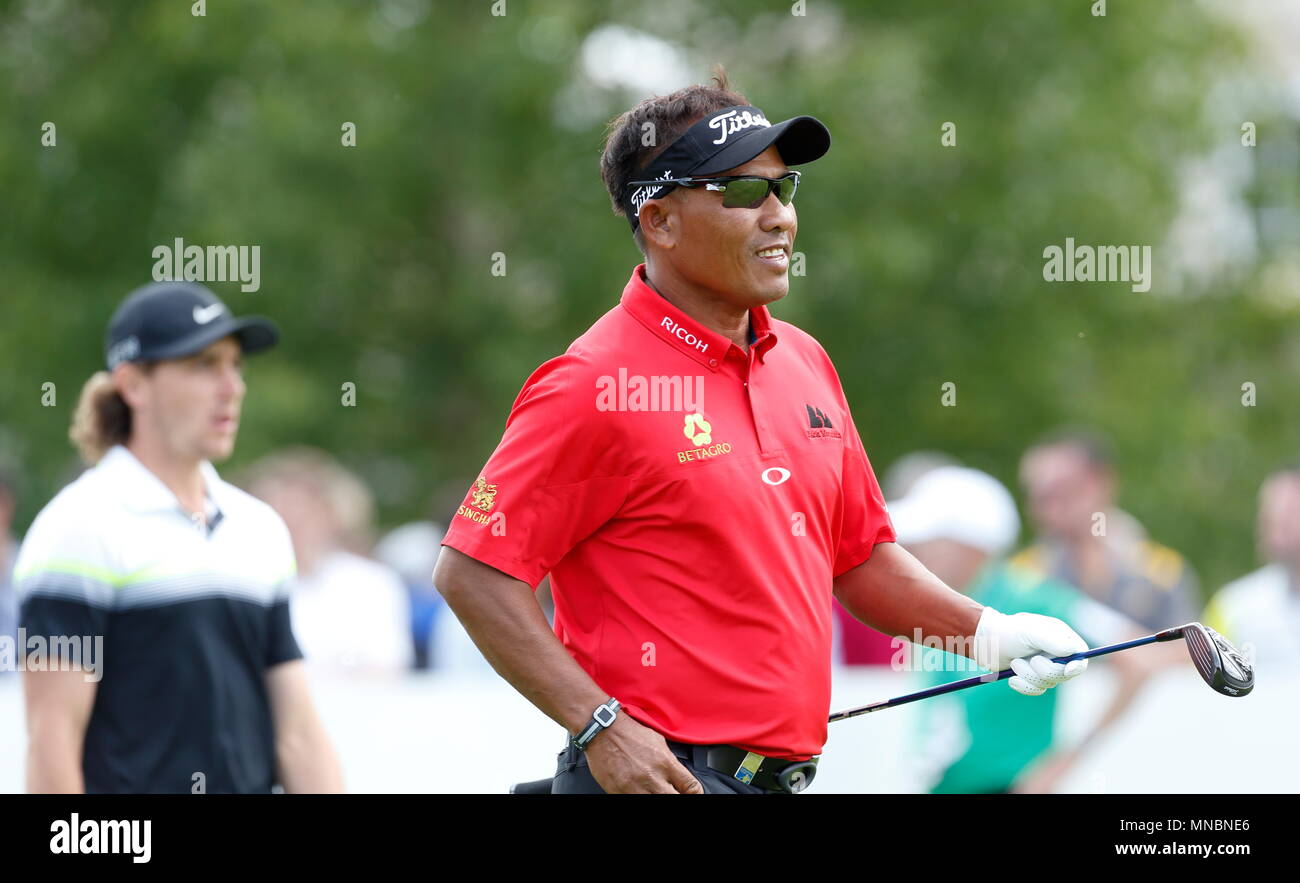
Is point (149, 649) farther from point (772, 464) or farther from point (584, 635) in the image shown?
point (772, 464)

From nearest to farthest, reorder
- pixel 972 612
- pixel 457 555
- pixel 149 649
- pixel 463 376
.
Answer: pixel 457 555 → pixel 972 612 → pixel 149 649 → pixel 463 376

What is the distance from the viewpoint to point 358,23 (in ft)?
45.9

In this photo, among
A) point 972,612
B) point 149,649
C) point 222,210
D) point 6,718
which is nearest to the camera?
point 972,612

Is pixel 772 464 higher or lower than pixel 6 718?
higher

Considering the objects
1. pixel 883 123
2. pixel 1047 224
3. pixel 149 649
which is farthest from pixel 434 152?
pixel 149 649

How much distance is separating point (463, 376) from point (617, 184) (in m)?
10.8

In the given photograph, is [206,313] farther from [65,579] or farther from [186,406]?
[65,579]

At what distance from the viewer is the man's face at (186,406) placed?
4.92m

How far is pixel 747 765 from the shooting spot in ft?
12.0

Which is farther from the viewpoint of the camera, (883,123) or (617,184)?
(883,123)

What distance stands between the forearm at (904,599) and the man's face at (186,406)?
1.97m

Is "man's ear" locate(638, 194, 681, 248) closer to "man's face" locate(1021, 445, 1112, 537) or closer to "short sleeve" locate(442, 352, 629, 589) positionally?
"short sleeve" locate(442, 352, 629, 589)

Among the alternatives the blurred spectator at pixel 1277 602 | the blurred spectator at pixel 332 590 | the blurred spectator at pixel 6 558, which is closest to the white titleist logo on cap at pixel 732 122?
the blurred spectator at pixel 332 590

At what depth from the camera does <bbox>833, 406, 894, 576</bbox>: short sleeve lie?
4.04 m
